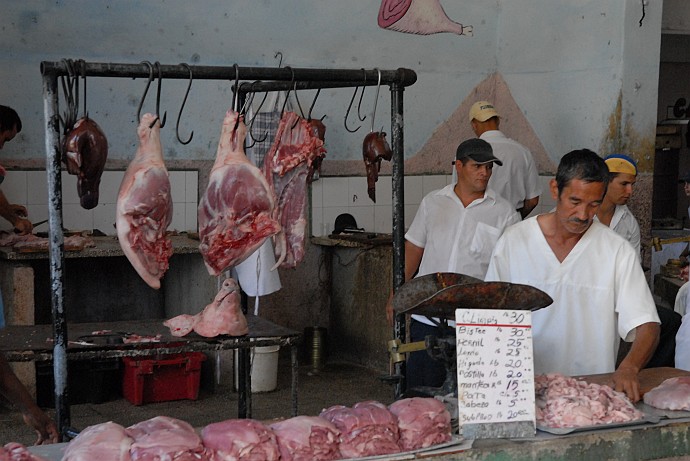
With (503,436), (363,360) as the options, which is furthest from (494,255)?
(363,360)

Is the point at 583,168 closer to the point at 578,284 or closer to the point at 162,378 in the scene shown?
the point at 578,284

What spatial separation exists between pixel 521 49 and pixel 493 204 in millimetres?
3887

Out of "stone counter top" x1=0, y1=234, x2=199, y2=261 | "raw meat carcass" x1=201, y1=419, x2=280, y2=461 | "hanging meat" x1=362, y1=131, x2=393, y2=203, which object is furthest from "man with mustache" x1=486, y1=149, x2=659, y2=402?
"stone counter top" x1=0, y1=234, x2=199, y2=261

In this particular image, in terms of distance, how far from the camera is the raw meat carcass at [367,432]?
3002mm

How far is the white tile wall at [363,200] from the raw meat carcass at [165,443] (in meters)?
5.80

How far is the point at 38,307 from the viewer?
7.85m

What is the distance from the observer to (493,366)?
10.2 ft

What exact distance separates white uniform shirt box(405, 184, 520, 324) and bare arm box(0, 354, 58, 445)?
2.39m

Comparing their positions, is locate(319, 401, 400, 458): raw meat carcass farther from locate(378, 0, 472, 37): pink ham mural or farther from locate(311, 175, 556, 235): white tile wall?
locate(378, 0, 472, 37): pink ham mural

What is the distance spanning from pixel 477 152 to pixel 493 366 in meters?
2.68

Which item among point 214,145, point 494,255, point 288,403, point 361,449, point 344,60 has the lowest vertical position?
point 288,403

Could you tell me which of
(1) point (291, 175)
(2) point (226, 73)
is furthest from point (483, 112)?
(2) point (226, 73)

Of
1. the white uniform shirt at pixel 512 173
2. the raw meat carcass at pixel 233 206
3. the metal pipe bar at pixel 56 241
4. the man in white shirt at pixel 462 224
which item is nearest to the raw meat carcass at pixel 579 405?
the raw meat carcass at pixel 233 206

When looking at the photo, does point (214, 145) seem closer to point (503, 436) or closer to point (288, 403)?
point (288, 403)
